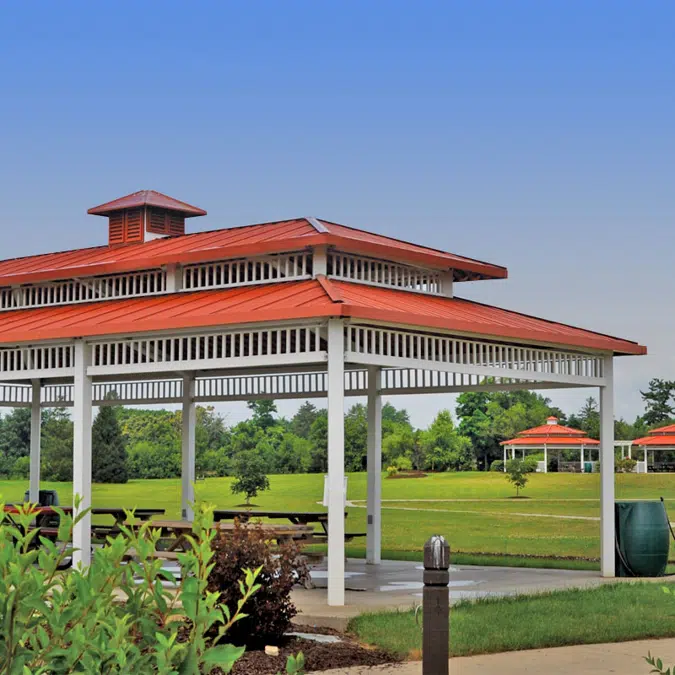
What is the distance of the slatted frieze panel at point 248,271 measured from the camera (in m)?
17.0

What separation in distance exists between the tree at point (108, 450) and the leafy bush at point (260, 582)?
3877 centimetres

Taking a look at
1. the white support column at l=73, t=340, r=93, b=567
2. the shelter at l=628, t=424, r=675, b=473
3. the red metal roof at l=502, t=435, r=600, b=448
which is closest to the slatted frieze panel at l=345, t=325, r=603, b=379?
the white support column at l=73, t=340, r=93, b=567

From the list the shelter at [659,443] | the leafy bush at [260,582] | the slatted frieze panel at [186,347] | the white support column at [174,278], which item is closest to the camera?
the leafy bush at [260,582]

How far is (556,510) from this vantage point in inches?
1816

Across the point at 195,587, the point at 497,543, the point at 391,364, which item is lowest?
the point at 497,543

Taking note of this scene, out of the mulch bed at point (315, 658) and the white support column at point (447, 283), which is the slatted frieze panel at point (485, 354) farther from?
the mulch bed at point (315, 658)

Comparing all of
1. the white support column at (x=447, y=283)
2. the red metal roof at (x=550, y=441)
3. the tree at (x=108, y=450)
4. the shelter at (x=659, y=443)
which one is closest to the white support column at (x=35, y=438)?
the white support column at (x=447, y=283)

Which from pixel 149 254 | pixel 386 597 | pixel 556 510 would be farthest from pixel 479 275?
pixel 556 510

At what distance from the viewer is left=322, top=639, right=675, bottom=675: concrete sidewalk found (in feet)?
32.5

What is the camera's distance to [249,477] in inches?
1431

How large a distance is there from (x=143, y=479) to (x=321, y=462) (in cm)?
787

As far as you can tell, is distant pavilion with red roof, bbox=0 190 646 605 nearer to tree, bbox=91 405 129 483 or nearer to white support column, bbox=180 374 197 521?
white support column, bbox=180 374 197 521

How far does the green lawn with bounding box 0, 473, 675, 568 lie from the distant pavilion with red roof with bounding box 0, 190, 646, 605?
427cm

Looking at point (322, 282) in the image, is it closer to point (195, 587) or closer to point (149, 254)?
point (149, 254)
